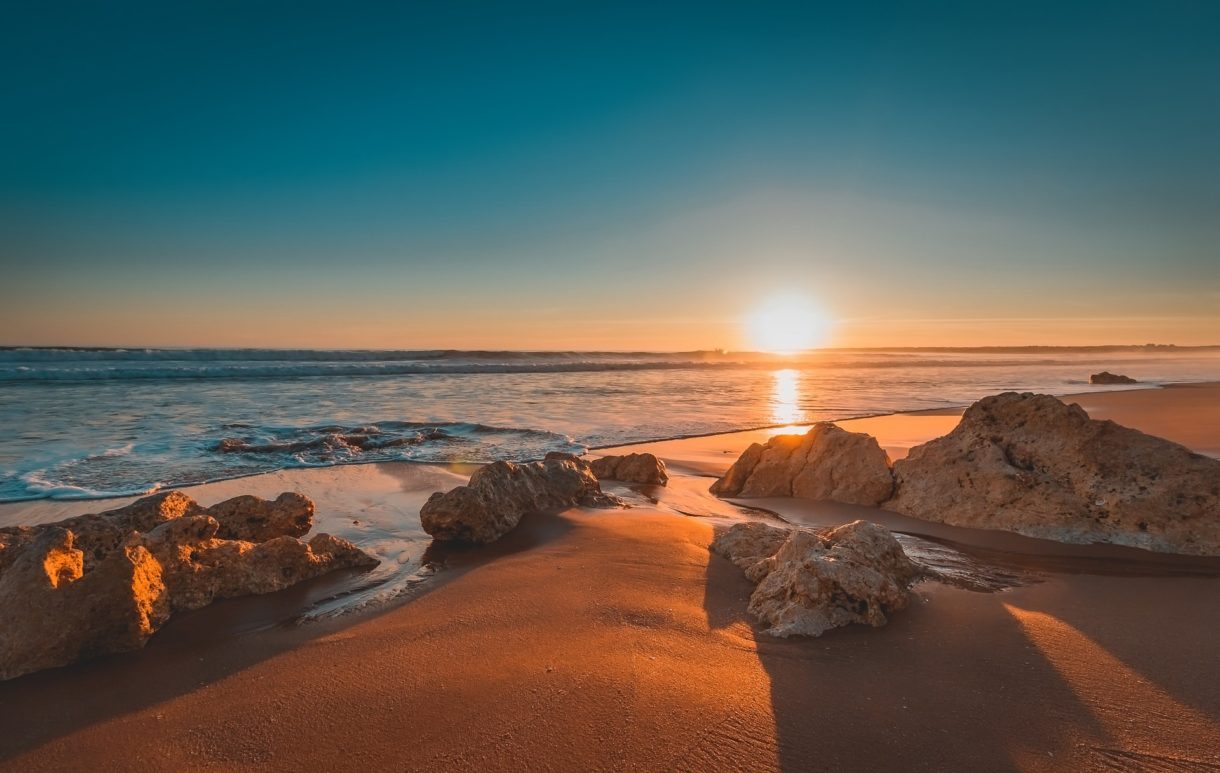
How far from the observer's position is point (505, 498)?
5199mm

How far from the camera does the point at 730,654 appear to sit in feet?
9.45

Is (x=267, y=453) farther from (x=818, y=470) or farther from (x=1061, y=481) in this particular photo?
(x=1061, y=481)

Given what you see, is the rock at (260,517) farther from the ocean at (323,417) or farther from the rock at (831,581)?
the rock at (831,581)

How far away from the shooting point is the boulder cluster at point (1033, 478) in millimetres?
4512

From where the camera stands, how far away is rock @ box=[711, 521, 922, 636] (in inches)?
122

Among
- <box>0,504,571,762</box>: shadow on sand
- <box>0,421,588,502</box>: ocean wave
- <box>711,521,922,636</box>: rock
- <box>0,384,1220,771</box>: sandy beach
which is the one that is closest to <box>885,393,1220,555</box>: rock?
<box>0,384,1220,771</box>: sandy beach

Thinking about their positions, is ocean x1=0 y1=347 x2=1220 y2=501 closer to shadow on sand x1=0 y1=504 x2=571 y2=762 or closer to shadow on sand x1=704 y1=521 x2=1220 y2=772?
shadow on sand x1=0 y1=504 x2=571 y2=762

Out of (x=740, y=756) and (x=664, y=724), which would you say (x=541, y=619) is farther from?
(x=740, y=756)

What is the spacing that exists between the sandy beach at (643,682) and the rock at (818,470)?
1986 mm

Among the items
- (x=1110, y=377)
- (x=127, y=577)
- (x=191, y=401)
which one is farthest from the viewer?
(x=1110, y=377)

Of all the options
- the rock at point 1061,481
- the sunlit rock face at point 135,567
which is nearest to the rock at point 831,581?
the rock at point 1061,481

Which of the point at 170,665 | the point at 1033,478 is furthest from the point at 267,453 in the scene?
the point at 1033,478

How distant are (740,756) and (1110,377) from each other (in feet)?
96.6

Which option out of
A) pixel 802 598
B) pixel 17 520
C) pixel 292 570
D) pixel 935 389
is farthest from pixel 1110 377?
pixel 17 520
